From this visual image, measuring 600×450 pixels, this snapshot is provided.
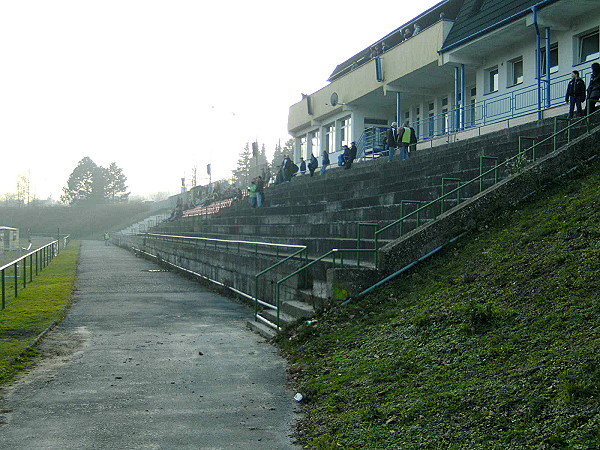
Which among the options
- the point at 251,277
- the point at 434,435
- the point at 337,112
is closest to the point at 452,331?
the point at 434,435

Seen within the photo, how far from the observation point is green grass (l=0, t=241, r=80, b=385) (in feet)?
26.2

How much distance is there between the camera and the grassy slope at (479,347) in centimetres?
412

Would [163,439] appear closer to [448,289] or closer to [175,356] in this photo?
[175,356]

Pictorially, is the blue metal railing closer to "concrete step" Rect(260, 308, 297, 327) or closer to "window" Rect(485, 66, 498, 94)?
"window" Rect(485, 66, 498, 94)

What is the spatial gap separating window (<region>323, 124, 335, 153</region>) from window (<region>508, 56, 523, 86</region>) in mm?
16315

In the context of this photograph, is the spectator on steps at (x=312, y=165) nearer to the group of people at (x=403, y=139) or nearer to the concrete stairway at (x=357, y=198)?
the concrete stairway at (x=357, y=198)

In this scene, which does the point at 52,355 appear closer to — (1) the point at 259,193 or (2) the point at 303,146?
(1) the point at 259,193

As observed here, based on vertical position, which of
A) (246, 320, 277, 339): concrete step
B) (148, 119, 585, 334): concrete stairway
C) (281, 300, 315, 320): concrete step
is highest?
(148, 119, 585, 334): concrete stairway

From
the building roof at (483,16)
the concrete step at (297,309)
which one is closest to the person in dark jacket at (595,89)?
the building roof at (483,16)

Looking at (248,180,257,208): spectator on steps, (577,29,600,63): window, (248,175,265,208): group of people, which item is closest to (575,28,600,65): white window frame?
(577,29,600,63): window

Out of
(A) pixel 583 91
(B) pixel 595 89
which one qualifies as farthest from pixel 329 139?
(B) pixel 595 89

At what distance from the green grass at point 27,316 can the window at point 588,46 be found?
1725 centimetres

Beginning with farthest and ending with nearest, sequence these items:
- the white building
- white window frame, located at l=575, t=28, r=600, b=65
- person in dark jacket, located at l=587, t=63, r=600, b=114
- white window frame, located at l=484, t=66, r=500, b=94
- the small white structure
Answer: the small white structure
white window frame, located at l=484, t=66, r=500, b=94
the white building
white window frame, located at l=575, t=28, r=600, b=65
person in dark jacket, located at l=587, t=63, r=600, b=114

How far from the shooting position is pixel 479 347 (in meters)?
5.59
